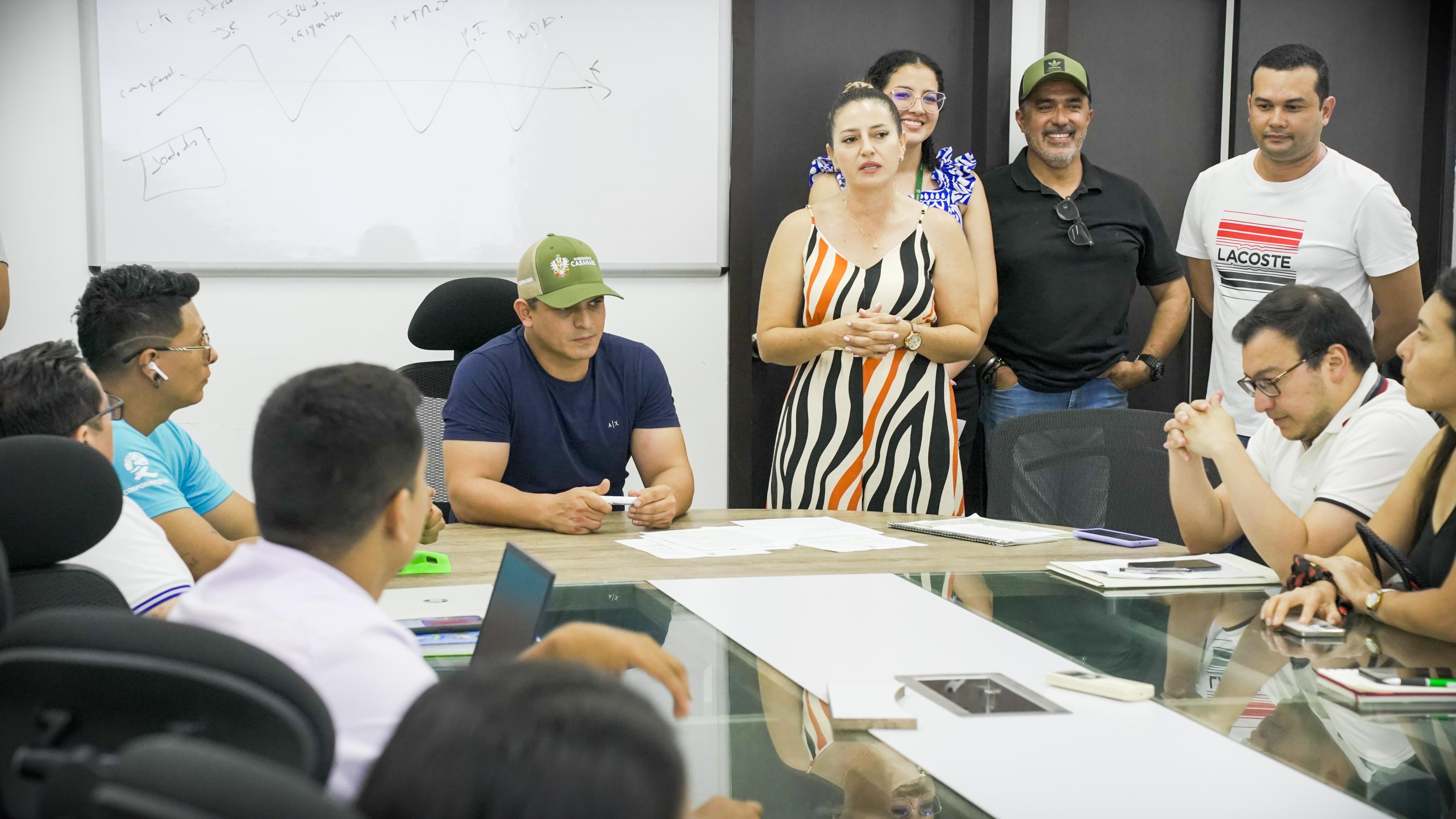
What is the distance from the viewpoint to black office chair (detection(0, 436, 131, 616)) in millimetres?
1151

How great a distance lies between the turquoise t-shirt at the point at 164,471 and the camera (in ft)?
6.54

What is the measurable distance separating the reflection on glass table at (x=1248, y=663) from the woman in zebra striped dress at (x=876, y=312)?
102cm

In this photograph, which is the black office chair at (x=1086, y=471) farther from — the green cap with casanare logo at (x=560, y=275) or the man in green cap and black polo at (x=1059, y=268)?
the green cap with casanare logo at (x=560, y=275)

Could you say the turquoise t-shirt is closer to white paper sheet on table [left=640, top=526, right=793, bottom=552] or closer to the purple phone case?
white paper sheet on table [left=640, top=526, right=793, bottom=552]

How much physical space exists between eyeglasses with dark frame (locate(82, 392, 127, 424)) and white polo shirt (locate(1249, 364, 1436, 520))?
199 cm

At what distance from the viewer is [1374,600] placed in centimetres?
187

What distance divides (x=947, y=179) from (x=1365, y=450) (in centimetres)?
180

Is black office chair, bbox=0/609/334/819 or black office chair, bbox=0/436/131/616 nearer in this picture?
black office chair, bbox=0/609/334/819

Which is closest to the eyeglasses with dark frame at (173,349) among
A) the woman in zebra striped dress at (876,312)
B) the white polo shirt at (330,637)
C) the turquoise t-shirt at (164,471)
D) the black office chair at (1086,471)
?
the turquoise t-shirt at (164,471)

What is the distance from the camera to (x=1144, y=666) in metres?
1.67

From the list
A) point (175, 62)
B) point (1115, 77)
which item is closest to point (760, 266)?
point (1115, 77)

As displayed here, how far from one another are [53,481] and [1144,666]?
4.38 feet

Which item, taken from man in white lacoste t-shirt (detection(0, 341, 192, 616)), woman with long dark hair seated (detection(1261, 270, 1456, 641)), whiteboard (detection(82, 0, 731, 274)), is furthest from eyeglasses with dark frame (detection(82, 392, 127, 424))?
whiteboard (detection(82, 0, 731, 274))

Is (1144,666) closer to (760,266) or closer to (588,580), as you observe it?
(588,580)
